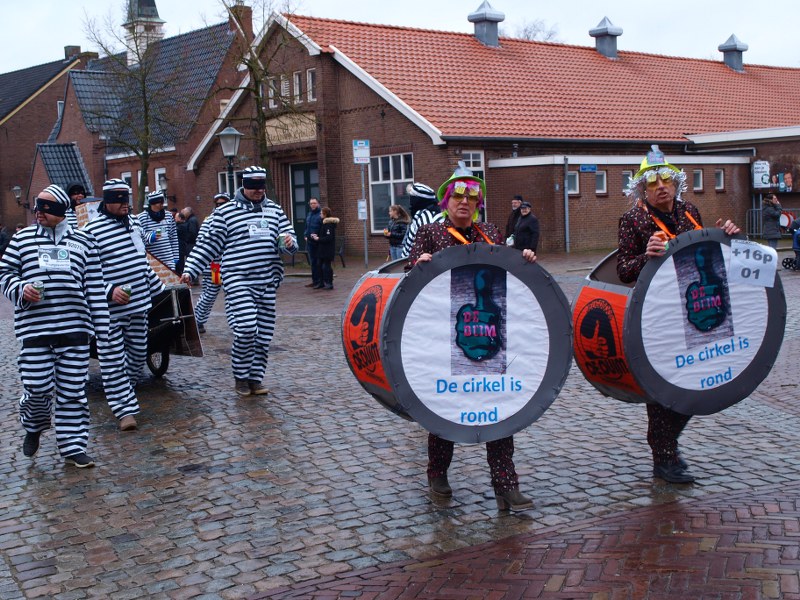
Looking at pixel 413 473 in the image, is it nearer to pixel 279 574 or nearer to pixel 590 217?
pixel 279 574

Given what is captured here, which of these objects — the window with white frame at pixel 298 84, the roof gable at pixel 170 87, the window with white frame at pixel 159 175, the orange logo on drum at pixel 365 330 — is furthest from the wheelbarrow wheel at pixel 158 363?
the window with white frame at pixel 159 175

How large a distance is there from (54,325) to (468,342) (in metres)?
2.98

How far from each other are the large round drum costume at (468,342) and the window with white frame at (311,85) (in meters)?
28.1

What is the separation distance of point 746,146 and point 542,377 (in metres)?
30.5

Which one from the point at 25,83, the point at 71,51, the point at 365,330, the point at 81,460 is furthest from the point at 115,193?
the point at 71,51

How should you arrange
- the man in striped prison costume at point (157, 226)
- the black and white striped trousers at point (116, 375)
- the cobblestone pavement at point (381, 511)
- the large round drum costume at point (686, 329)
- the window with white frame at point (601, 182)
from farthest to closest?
the window with white frame at point (601, 182)
the man in striped prison costume at point (157, 226)
the black and white striped trousers at point (116, 375)
the large round drum costume at point (686, 329)
the cobblestone pavement at point (381, 511)

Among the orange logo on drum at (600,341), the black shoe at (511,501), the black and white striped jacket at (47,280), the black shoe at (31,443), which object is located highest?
the black and white striped jacket at (47,280)

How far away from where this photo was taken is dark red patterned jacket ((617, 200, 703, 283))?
19.0 feet

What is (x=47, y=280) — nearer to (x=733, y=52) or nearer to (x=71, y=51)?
(x=733, y=52)

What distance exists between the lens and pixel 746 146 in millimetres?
33531

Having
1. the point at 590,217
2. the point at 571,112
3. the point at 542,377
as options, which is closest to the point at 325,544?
the point at 542,377

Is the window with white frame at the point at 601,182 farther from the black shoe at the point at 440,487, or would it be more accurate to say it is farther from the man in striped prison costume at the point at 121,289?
the black shoe at the point at 440,487

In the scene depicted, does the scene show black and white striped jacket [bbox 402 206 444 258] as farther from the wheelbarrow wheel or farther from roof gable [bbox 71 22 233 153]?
roof gable [bbox 71 22 233 153]

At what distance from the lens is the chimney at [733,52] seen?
4197cm
